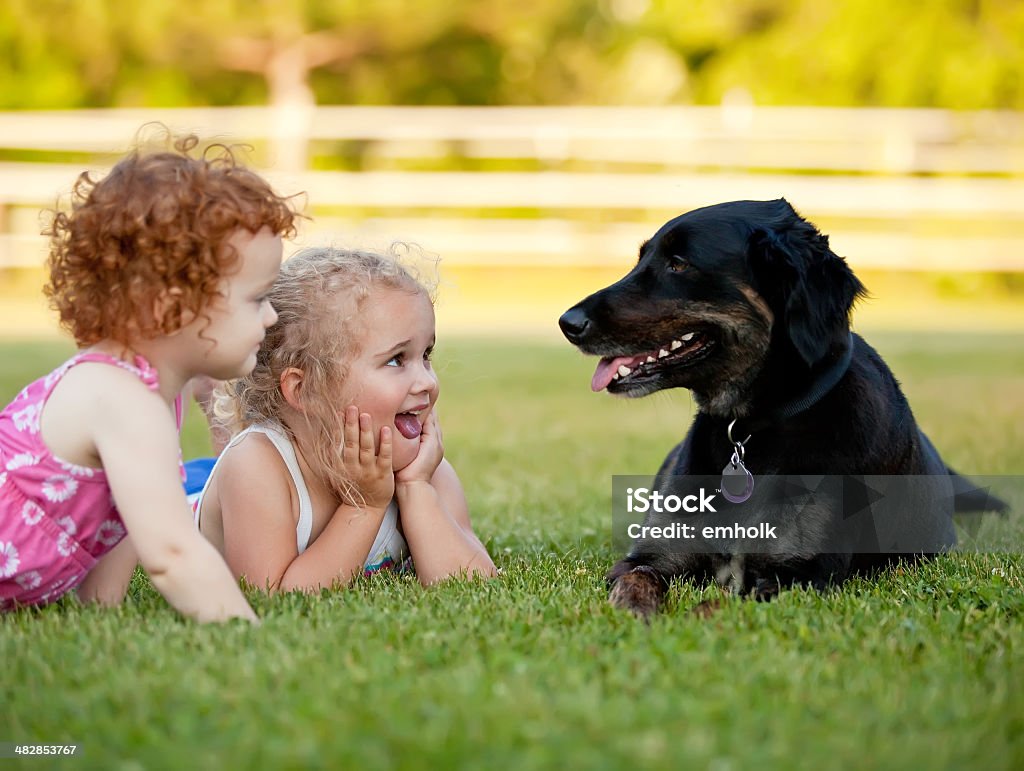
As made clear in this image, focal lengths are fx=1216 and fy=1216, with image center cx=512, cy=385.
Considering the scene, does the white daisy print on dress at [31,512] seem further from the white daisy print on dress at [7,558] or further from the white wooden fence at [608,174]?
the white wooden fence at [608,174]

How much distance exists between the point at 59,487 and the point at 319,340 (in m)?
1.04

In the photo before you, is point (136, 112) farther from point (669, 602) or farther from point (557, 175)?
point (669, 602)

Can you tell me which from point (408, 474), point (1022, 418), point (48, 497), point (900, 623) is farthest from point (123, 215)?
point (1022, 418)

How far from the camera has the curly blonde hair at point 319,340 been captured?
4070mm

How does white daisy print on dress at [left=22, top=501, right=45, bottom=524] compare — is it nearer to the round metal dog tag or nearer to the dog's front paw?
the dog's front paw

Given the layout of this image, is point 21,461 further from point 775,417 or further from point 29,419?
point 775,417

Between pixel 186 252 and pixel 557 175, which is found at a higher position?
pixel 557 175

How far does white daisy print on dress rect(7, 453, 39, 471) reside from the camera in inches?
133

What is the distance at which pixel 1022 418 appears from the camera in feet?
28.2

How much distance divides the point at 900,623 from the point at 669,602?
2.26 ft

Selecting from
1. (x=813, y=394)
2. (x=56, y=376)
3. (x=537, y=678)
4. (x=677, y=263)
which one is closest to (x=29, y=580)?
(x=56, y=376)

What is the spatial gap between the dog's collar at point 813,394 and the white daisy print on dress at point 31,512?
225 cm

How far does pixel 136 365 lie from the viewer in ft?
11.0

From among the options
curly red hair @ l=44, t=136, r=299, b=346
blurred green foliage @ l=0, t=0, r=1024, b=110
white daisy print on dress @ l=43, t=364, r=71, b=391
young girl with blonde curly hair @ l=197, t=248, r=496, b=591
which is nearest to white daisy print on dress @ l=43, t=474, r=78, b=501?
white daisy print on dress @ l=43, t=364, r=71, b=391
